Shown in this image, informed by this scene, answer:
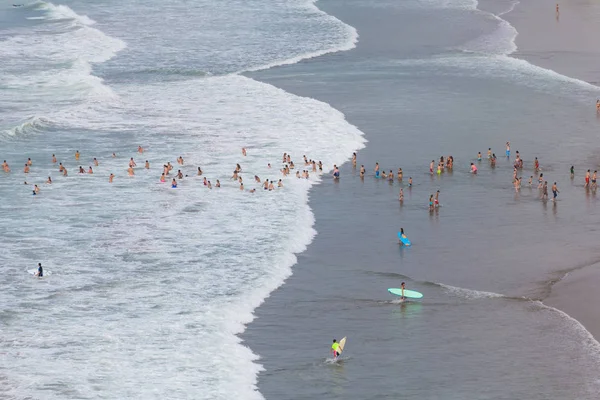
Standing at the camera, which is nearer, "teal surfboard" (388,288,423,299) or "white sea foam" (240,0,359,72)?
"teal surfboard" (388,288,423,299)

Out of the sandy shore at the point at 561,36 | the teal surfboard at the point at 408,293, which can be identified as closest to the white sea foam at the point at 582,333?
the teal surfboard at the point at 408,293

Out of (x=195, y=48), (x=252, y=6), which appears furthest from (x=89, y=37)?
(x=252, y=6)

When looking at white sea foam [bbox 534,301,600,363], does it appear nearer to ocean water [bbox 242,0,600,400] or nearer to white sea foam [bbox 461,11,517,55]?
ocean water [bbox 242,0,600,400]

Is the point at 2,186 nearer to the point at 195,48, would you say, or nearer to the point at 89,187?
the point at 89,187

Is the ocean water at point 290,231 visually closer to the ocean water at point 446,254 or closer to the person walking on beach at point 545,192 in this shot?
the ocean water at point 446,254

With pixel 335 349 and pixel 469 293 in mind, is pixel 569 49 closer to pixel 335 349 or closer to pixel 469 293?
pixel 469 293

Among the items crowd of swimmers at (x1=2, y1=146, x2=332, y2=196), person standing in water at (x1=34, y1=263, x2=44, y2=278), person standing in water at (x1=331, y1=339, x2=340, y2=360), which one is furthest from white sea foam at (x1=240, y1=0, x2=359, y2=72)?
person standing in water at (x1=331, y1=339, x2=340, y2=360)
